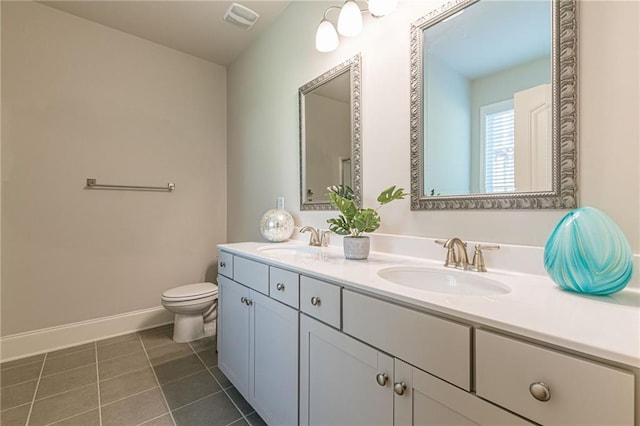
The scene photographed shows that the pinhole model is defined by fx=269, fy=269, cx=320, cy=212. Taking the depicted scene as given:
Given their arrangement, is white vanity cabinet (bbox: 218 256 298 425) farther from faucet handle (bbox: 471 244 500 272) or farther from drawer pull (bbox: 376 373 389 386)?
faucet handle (bbox: 471 244 500 272)

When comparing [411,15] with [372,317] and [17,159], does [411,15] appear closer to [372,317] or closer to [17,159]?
[372,317]

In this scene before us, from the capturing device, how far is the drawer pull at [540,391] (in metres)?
0.47

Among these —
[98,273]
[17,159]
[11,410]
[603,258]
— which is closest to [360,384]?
[603,258]

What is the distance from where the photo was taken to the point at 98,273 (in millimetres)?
2199

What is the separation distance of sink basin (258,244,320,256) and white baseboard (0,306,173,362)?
153 centimetres

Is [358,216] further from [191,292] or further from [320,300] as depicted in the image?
[191,292]

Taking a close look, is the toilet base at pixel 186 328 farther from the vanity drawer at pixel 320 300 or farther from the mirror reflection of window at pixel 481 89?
the mirror reflection of window at pixel 481 89

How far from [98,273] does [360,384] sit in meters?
2.38

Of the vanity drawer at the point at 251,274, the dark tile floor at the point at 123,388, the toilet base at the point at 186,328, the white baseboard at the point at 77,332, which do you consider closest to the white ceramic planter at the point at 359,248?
the vanity drawer at the point at 251,274

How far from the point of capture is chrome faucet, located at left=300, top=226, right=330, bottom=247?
1.63m

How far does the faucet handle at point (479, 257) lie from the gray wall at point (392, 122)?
0.14 feet

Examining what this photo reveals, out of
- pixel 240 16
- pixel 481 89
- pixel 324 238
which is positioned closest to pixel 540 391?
pixel 481 89

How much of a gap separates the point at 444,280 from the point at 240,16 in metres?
2.28

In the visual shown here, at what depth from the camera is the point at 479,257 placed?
3.16 feet
